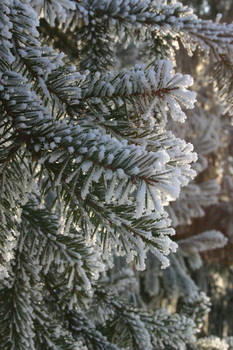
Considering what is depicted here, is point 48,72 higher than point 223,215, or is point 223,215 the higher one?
point 223,215

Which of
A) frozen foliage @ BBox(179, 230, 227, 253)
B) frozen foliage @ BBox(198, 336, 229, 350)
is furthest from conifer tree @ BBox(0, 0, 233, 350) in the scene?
frozen foliage @ BBox(179, 230, 227, 253)

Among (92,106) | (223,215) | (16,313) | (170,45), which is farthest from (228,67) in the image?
(223,215)

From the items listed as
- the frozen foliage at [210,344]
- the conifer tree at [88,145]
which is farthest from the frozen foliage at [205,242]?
the conifer tree at [88,145]

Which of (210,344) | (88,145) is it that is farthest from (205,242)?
(88,145)

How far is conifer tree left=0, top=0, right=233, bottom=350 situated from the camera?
62 centimetres

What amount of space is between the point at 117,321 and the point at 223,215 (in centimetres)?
208

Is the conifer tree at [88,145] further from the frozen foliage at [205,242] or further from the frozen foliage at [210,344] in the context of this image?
the frozen foliage at [205,242]

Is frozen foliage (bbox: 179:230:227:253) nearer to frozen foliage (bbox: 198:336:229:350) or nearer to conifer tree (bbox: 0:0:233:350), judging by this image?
frozen foliage (bbox: 198:336:229:350)

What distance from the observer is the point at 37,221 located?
3.27 feet

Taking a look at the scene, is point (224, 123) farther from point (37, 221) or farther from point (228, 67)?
point (37, 221)

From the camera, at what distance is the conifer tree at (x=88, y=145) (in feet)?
2.03

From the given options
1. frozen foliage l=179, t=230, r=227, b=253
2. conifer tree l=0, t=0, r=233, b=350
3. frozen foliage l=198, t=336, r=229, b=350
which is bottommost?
frozen foliage l=198, t=336, r=229, b=350

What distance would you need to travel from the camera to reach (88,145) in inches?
24.1

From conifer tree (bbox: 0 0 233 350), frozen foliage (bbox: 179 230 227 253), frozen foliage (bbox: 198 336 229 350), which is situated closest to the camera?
conifer tree (bbox: 0 0 233 350)
